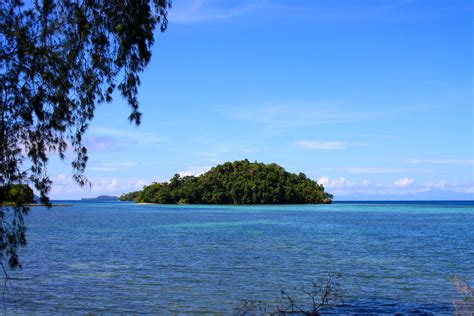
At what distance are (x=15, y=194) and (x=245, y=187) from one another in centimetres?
15287

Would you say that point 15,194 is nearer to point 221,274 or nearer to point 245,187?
point 221,274

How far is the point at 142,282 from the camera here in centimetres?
1948

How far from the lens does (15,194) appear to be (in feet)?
30.6

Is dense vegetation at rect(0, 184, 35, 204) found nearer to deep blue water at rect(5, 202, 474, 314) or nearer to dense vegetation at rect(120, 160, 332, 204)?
deep blue water at rect(5, 202, 474, 314)

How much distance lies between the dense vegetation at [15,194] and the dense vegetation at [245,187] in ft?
498

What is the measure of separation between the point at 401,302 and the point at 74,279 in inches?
515

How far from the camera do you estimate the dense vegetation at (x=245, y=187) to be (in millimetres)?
163000

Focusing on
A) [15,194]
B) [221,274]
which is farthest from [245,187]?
[15,194]

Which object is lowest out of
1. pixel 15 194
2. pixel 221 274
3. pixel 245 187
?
pixel 221 274

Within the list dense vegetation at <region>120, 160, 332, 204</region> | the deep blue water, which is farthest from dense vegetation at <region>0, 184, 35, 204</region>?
dense vegetation at <region>120, 160, 332, 204</region>

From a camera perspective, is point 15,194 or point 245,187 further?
point 245,187

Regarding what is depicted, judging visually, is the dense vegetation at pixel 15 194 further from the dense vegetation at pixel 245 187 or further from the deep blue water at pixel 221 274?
the dense vegetation at pixel 245 187

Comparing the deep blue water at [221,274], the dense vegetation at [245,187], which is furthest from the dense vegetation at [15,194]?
the dense vegetation at [245,187]

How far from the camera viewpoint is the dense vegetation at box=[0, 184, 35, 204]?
931 centimetres
